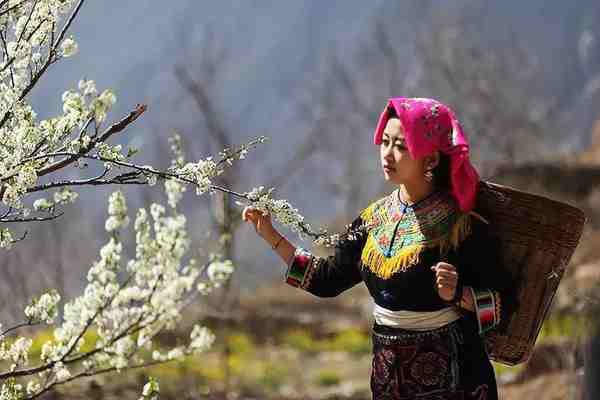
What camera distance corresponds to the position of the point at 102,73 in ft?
120

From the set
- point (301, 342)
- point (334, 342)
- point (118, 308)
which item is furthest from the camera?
point (334, 342)

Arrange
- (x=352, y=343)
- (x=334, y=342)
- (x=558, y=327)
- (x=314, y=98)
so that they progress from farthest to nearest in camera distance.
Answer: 1. (x=314, y=98)
2. (x=334, y=342)
3. (x=352, y=343)
4. (x=558, y=327)

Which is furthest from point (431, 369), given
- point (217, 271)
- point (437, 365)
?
point (217, 271)

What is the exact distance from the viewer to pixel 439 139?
254 cm

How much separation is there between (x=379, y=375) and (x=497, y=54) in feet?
61.1

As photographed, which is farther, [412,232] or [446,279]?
[412,232]

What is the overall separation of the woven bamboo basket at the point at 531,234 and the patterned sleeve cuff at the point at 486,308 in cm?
14

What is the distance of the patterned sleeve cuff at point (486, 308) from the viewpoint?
2.49m

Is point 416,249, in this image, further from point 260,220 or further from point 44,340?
point 44,340

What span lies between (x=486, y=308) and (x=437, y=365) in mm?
207

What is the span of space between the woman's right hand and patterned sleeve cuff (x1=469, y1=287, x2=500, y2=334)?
2.08 feet

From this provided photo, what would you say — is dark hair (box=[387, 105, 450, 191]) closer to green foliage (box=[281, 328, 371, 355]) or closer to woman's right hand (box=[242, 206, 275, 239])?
woman's right hand (box=[242, 206, 275, 239])

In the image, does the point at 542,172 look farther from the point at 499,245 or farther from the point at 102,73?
the point at 102,73

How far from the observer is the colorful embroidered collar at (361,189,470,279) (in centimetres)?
254
